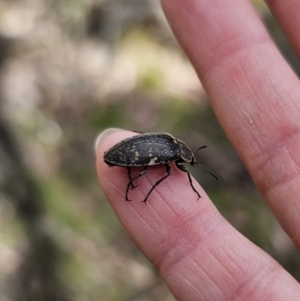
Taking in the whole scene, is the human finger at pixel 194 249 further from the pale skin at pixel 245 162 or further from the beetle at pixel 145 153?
the beetle at pixel 145 153

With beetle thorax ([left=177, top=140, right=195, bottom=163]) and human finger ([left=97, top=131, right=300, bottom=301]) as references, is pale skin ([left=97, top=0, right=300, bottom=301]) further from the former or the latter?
beetle thorax ([left=177, top=140, right=195, bottom=163])

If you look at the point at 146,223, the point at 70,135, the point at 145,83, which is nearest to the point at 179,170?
the point at 146,223

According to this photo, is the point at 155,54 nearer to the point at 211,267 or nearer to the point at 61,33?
the point at 61,33

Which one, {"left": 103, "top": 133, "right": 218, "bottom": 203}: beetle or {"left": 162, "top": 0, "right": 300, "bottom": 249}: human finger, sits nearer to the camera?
{"left": 103, "top": 133, "right": 218, "bottom": 203}: beetle

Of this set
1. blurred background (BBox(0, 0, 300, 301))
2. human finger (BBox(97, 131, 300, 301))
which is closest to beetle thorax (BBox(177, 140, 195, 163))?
human finger (BBox(97, 131, 300, 301))

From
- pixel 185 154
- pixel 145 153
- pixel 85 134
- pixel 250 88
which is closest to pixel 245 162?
pixel 185 154

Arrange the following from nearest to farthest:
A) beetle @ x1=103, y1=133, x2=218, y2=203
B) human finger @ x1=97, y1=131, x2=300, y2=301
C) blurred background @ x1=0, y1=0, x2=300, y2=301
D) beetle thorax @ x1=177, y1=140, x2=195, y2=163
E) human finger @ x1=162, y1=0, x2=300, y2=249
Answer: human finger @ x1=97, y1=131, x2=300, y2=301
beetle @ x1=103, y1=133, x2=218, y2=203
human finger @ x1=162, y1=0, x2=300, y2=249
beetle thorax @ x1=177, y1=140, x2=195, y2=163
blurred background @ x1=0, y1=0, x2=300, y2=301

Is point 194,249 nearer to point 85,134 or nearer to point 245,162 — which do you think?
point 245,162
